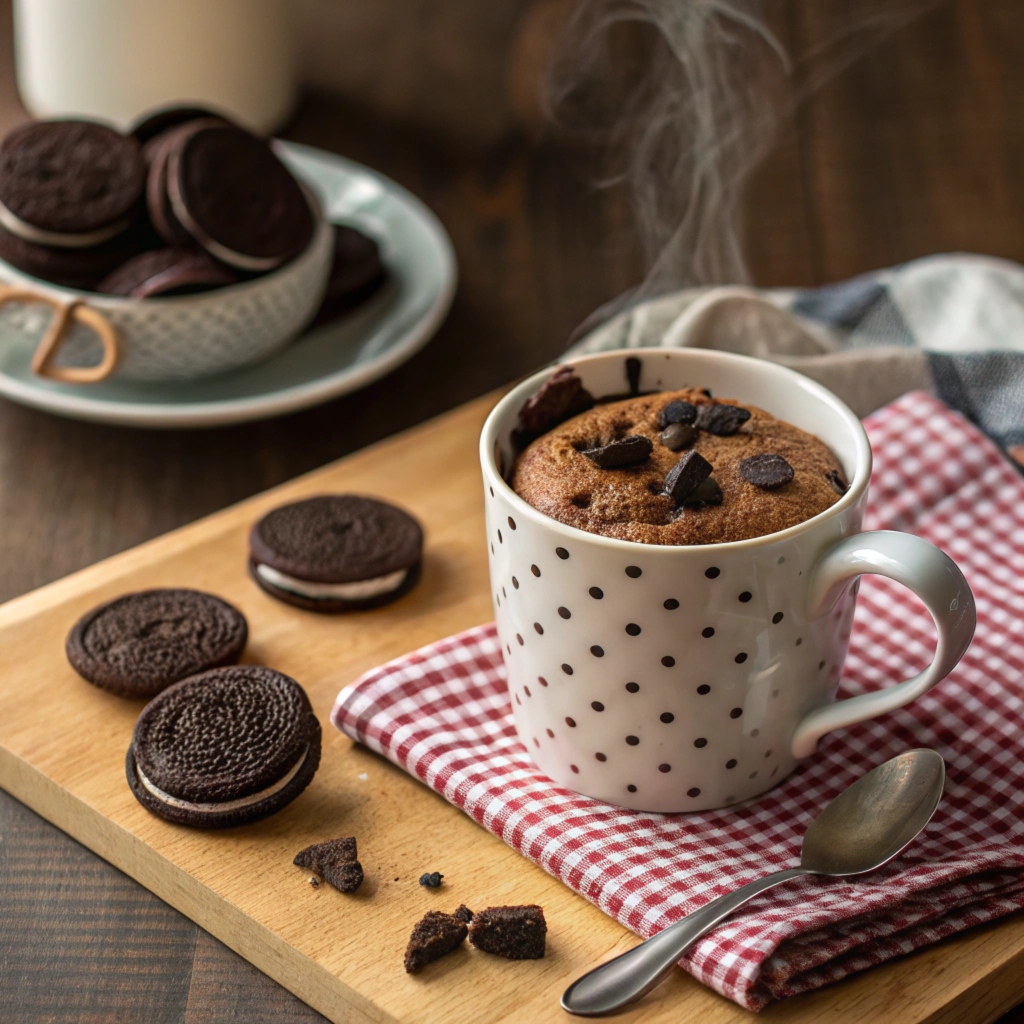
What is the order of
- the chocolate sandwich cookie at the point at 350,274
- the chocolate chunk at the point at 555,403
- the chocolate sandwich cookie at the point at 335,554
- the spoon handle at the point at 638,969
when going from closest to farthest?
the spoon handle at the point at 638,969 < the chocolate chunk at the point at 555,403 < the chocolate sandwich cookie at the point at 335,554 < the chocolate sandwich cookie at the point at 350,274

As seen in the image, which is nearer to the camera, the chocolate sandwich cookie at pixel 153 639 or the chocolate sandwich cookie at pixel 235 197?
the chocolate sandwich cookie at pixel 153 639

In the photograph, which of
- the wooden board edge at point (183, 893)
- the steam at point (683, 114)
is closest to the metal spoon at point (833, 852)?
the wooden board edge at point (183, 893)

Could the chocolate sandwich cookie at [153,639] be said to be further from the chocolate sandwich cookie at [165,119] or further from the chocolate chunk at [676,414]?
the chocolate sandwich cookie at [165,119]

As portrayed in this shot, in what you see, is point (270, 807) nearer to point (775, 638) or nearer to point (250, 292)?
point (775, 638)

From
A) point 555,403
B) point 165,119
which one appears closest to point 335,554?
point 555,403

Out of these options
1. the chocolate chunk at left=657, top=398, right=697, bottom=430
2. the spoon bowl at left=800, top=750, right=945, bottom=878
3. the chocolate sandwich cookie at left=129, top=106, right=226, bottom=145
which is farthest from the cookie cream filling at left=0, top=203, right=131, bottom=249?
the spoon bowl at left=800, top=750, right=945, bottom=878

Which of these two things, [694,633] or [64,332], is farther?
[64,332]

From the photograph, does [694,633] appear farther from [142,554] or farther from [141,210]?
[141,210]
